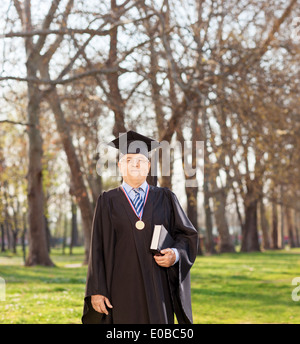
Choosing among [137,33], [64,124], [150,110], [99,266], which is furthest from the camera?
[64,124]

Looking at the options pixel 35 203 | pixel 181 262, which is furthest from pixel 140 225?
pixel 35 203

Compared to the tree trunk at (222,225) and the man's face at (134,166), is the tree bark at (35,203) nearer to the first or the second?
the tree trunk at (222,225)

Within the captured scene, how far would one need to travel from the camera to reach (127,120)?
1709cm

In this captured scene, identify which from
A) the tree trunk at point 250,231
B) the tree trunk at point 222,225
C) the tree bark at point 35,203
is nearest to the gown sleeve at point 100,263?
the tree bark at point 35,203

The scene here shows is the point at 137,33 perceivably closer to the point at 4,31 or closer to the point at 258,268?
the point at 4,31

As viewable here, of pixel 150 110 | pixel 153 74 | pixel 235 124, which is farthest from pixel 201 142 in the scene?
pixel 150 110

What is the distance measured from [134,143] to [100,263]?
1115 millimetres

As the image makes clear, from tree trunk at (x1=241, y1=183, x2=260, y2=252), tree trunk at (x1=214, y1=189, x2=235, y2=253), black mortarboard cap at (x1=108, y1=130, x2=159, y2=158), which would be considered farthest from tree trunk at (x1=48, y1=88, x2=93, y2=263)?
tree trunk at (x1=241, y1=183, x2=260, y2=252)

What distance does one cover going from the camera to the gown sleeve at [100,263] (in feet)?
16.4

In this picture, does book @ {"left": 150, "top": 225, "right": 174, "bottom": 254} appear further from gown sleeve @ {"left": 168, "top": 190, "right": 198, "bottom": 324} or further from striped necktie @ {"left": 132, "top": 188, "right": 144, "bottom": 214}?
striped necktie @ {"left": 132, "top": 188, "right": 144, "bottom": 214}

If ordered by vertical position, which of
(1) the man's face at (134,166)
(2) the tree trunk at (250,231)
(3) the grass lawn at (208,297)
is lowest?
(3) the grass lawn at (208,297)

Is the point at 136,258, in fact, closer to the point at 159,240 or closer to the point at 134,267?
the point at 134,267

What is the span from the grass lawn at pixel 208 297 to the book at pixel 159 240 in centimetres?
481

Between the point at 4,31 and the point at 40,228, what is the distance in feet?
38.0
